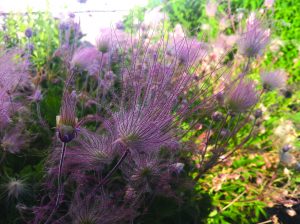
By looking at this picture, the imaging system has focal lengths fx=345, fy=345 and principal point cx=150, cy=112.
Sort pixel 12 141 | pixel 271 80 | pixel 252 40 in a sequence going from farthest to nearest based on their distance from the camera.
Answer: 1. pixel 271 80
2. pixel 252 40
3. pixel 12 141

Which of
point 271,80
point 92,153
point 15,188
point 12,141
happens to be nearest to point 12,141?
point 12,141

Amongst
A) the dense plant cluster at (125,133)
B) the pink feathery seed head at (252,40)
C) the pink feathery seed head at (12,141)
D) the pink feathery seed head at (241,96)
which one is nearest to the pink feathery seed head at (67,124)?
the dense plant cluster at (125,133)

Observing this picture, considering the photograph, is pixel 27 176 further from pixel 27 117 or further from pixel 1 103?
pixel 1 103

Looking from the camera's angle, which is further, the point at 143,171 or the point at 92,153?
the point at 143,171

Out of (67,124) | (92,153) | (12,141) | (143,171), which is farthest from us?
(12,141)

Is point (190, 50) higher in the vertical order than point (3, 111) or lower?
higher

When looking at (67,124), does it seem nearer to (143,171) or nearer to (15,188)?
(143,171)

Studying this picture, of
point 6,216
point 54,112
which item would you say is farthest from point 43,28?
point 6,216
